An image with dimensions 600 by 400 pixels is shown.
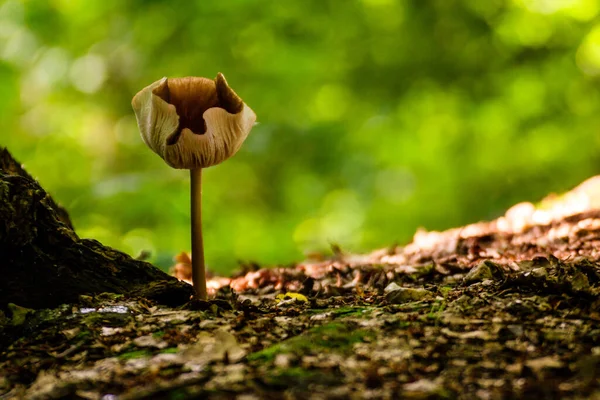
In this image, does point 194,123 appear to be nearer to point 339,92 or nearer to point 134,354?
point 134,354

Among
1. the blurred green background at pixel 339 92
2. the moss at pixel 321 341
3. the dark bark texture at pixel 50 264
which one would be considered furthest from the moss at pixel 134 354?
the blurred green background at pixel 339 92

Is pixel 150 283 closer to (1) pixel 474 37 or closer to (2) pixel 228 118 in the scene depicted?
(2) pixel 228 118

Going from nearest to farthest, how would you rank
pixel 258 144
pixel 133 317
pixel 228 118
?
1. pixel 133 317
2. pixel 228 118
3. pixel 258 144

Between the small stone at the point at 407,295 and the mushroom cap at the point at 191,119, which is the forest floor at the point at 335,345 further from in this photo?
the mushroom cap at the point at 191,119

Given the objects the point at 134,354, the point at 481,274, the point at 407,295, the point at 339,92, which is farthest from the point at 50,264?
the point at 339,92

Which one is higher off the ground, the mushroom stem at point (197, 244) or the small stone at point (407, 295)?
Answer: the mushroom stem at point (197, 244)

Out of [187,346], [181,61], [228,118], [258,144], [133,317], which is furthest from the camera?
[181,61]

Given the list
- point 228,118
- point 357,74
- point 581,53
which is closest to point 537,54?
point 581,53
